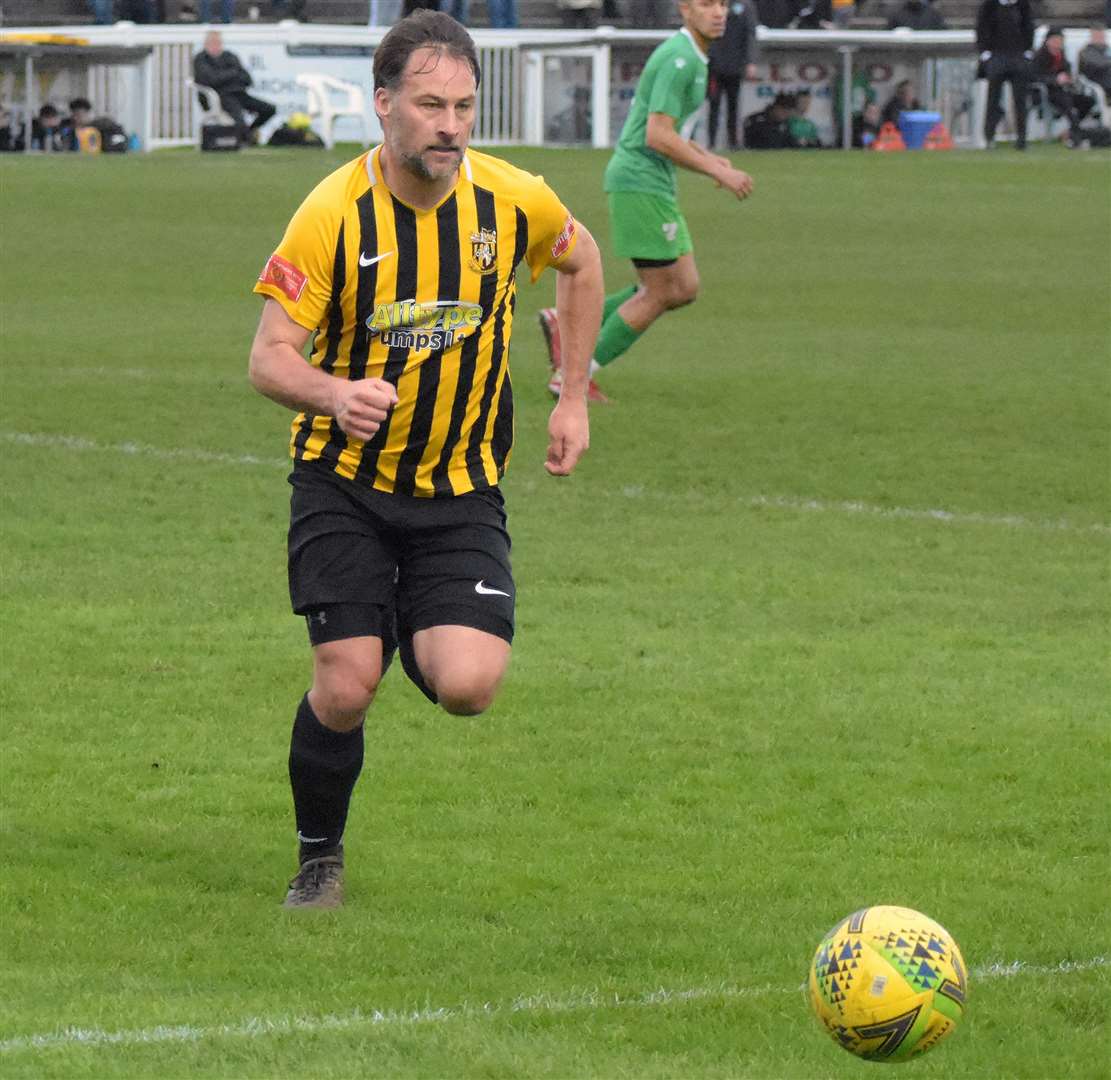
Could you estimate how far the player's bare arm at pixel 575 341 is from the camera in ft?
18.4

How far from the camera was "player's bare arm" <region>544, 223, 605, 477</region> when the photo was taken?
5.62 metres

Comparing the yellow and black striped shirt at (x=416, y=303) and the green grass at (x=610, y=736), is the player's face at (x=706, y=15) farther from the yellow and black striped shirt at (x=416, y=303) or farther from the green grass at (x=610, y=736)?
the yellow and black striped shirt at (x=416, y=303)

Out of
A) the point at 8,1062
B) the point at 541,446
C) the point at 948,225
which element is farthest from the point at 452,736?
the point at 948,225

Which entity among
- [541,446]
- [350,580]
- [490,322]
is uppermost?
[490,322]

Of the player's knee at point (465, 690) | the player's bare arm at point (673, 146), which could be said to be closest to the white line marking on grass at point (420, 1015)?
the player's knee at point (465, 690)

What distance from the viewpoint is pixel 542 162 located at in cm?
2873

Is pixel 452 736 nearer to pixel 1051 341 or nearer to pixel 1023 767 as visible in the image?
pixel 1023 767

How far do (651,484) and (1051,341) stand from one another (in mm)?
5695

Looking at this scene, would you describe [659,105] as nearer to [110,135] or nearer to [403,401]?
[403,401]

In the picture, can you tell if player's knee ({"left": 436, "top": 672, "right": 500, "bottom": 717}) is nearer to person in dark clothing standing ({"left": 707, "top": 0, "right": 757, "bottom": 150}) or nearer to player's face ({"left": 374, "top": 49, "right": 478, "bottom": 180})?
player's face ({"left": 374, "top": 49, "right": 478, "bottom": 180})

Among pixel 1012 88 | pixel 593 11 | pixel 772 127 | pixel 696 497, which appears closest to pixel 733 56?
pixel 772 127

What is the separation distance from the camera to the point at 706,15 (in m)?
11.9

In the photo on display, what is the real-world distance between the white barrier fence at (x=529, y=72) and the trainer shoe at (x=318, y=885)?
1082 inches

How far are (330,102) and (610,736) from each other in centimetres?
2690
